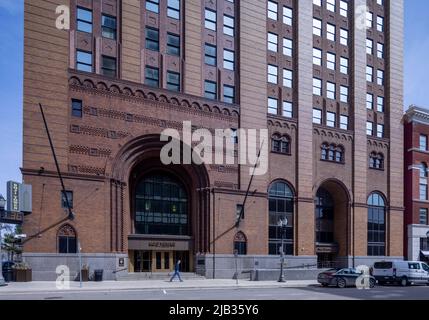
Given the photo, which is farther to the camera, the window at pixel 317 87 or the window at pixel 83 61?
the window at pixel 317 87

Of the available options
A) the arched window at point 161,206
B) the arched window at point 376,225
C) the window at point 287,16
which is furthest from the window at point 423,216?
the arched window at point 161,206

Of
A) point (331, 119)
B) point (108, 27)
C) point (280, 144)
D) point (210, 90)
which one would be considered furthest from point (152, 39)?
point (331, 119)

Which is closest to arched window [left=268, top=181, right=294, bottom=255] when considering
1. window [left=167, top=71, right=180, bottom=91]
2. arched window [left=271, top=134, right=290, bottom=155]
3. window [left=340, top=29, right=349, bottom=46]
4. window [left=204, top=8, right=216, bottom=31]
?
arched window [left=271, top=134, right=290, bottom=155]

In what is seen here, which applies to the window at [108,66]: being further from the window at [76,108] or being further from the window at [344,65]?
the window at [344,65]

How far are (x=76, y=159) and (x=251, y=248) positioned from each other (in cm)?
1764

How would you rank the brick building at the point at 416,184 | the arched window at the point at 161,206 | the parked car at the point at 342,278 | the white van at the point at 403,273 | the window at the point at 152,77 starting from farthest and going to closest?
the brick building at the point at 416,184 → the arched window at the point at 161,206 → the window at the point at 152,77 → the white van at the point at 403,273 → the parked car at the point at 342,278

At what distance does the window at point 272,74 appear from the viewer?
143 feet

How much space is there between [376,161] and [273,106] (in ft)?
52.9

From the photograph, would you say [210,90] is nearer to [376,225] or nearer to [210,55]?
[210,55]

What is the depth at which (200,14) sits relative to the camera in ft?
131

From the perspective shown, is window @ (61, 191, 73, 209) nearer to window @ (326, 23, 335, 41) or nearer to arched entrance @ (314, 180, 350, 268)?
arched entrance @ (314, 180, 350, 268)

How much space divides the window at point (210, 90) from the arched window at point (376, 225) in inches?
903

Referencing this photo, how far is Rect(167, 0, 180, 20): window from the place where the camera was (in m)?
38.8
